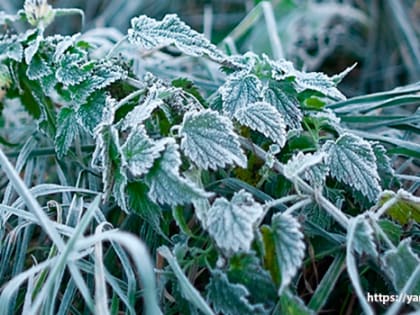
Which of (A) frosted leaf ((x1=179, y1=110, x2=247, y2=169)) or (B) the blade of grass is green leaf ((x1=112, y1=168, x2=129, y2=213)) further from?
(B) the blade of grass

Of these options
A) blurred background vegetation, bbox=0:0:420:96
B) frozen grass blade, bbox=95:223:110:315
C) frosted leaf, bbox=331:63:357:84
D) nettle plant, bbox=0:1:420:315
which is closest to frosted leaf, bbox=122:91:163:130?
nettle plant, bbox=0:1:420:315

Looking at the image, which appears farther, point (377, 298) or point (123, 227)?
point (123, 227)

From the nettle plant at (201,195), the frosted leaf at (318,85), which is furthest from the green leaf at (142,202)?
the frosted leaf at (318,85)

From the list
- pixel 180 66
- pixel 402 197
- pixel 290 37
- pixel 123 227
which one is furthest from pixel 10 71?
pixel 290 37

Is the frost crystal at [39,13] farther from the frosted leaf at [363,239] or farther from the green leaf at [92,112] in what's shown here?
the frosted leaf at [363,239]

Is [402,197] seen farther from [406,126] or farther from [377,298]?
[406,126]

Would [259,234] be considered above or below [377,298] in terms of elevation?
above

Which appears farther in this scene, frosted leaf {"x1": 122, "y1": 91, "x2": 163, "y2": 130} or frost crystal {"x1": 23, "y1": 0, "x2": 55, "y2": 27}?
frost crystal {"x1": 23, "y1": 0, "x2": 55, "y2": 27}
